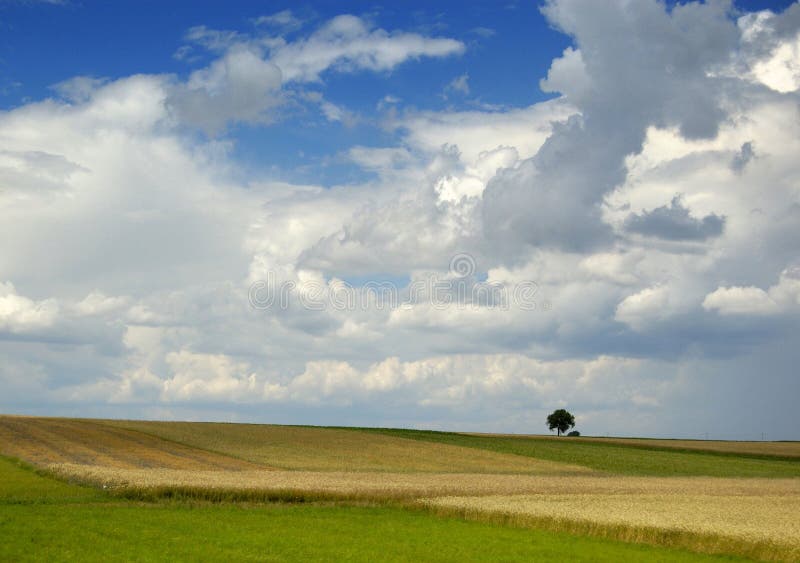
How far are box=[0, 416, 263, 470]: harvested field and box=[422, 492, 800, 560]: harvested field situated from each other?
2710 centimetres

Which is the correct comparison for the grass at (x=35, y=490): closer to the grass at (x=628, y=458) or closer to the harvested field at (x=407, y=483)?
the harvested field at (x=407, y=483)

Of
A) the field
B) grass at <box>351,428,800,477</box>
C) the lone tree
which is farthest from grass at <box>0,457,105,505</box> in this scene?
the lone tree

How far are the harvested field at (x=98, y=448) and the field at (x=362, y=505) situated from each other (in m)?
0.23

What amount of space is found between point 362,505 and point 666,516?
1491 cm

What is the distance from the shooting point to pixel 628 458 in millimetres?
91875

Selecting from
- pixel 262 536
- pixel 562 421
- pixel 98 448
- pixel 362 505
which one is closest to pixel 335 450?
pixel 98 448

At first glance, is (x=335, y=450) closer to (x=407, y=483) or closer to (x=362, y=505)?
(x=407, y=483)

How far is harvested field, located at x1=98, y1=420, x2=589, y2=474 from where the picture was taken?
233 ft

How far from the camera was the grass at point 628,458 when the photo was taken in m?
80.4

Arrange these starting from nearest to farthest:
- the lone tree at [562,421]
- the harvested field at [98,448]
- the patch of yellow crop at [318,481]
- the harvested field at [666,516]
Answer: the harvested field at [666,516] → the patch of yellow crop at [318,481] → the harvested field at [98,448] → the lone tree at [562,421]

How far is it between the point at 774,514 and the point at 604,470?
35.3 m

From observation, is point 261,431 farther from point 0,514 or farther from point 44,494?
point 0,514

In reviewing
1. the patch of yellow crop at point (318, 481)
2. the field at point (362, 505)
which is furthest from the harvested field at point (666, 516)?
the patch of yellow crop at point (318, 481)

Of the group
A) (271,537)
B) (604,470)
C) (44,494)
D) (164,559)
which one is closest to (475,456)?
(604,470)
